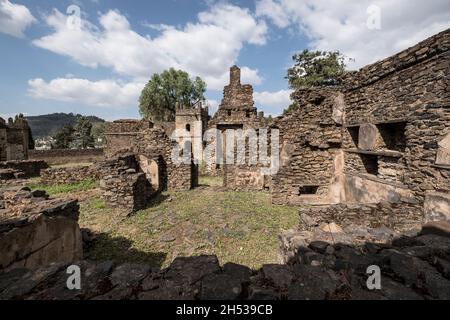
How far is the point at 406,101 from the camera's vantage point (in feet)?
17.4

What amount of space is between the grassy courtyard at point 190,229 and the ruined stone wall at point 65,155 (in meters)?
21.7

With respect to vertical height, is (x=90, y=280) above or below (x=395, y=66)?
below

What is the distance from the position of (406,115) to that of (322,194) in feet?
13.7

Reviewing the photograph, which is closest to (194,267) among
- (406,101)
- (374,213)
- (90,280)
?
(90,280)

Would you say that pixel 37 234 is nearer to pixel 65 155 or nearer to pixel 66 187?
pixel 66 187

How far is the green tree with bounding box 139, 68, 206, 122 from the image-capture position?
36906mm

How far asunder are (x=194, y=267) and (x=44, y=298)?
51.0 inches

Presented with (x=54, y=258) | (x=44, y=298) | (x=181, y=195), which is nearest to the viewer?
(x=44, y=298)

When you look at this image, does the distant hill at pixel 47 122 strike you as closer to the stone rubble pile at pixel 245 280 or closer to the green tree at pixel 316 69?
the green tree at pixel 316 69

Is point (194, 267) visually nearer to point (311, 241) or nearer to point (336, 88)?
point (311, 241)

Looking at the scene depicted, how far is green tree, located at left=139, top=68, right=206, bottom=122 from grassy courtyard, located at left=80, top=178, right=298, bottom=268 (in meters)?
30.8

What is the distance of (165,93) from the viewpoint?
3747 cm

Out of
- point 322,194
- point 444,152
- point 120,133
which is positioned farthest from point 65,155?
point 444,152

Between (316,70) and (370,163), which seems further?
(316,70)
